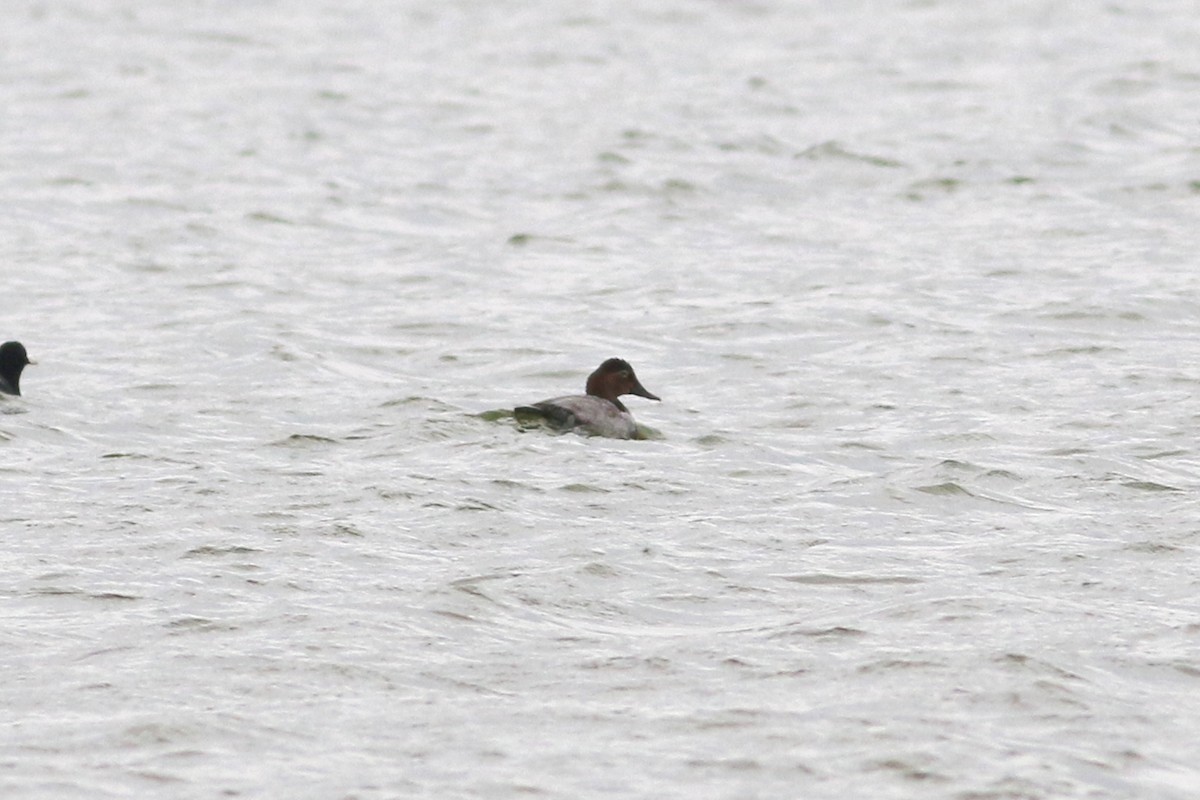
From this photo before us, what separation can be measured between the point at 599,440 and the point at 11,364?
4234 millimetres

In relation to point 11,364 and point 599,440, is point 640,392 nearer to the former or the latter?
point 599,440

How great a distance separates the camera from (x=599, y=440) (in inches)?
561

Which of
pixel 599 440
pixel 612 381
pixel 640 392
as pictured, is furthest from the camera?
pixel 640 392

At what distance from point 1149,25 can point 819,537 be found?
83.7ft

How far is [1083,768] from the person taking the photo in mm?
8281

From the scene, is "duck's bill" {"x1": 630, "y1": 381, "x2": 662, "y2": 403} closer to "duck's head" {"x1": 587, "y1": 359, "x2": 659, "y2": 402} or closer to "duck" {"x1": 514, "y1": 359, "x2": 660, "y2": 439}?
"duck's head" {"x1": 587, "y1": 359, "x2": 659, "y2": 402}

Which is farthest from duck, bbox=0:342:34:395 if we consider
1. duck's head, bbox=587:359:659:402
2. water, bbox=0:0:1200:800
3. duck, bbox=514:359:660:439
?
duck's head, bbox=587:359:659:402

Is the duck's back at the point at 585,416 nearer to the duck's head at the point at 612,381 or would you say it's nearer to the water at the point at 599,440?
the water at the point at 599,440

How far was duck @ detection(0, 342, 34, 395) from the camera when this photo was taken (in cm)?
1545

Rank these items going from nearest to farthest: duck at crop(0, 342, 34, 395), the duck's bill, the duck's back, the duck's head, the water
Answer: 1. the water
2. the duck's back
3. the duck's head
4. the duck's bill
5. duck at crop(0, 342, 34, 395)

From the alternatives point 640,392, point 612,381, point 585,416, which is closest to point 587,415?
point 585,416

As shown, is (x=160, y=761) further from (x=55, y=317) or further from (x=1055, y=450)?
(x=55, y=317)

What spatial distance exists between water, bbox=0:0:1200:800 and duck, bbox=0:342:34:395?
183 mm

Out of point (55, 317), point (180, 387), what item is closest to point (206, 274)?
point (55, 317)
